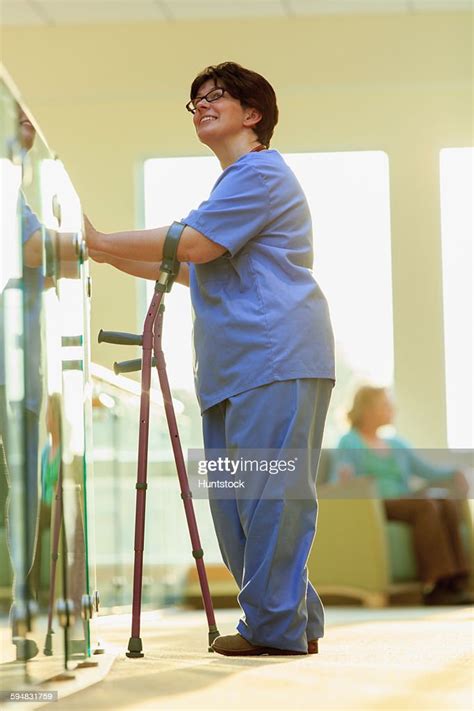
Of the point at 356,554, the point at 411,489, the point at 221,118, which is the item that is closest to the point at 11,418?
the point at 221,118

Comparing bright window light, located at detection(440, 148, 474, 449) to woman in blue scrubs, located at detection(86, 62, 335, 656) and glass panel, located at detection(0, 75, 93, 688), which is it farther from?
glass panel, located at detection(0, 75, 93, 688)

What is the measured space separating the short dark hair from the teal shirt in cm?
251

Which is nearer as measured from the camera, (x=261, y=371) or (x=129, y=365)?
(x=261, y=371)

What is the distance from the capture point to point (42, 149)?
1847 mm

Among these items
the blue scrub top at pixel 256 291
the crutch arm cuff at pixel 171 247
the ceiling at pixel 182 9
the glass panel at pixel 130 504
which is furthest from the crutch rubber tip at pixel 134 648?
the ceiling at pixel 182 9

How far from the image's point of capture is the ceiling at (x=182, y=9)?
17.7 feet

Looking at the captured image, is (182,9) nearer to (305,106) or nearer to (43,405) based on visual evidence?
(305,106)

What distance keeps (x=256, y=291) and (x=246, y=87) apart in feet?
1.44

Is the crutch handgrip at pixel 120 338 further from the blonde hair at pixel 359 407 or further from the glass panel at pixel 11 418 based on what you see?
the blonde hair at pixel 359 407

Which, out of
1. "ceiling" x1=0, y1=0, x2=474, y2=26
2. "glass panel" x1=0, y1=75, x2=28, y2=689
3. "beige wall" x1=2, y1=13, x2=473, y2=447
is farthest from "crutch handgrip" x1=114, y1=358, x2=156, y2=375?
"ceiling" x1=0, y1=0, x2=474, y2=26

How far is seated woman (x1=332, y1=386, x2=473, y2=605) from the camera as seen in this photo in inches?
187

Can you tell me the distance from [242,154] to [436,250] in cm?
357

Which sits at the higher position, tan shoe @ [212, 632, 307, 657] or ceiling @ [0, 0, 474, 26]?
ceiling @ [0, 0, 474, 26]

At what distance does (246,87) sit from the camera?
8.12ft
